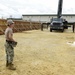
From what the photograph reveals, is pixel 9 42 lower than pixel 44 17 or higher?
lower

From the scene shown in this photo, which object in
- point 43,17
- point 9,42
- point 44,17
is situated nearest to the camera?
point 9,42

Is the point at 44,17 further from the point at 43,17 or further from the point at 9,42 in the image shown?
the point at 9,42

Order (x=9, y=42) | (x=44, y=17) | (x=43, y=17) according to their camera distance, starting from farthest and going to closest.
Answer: (x=43, y=17)
(x=44, y=17)
(x=9, y=42)

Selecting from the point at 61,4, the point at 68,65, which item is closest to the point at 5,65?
the point at 68,65

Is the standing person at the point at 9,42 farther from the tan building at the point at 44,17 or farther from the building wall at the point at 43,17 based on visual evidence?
the building wall at the point at 43,17

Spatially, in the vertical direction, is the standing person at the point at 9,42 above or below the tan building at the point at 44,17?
below

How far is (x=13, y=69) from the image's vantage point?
6.76 metres

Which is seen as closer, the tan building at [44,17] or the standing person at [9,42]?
the standing person at [9,42]

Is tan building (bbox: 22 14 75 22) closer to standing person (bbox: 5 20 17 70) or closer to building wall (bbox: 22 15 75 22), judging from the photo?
building wall (bbox: 22 15 75 22)

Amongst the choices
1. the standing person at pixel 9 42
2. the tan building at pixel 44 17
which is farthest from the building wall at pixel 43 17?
the standing person at pixel 9 42

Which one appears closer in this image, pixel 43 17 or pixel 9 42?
pixel 9 42

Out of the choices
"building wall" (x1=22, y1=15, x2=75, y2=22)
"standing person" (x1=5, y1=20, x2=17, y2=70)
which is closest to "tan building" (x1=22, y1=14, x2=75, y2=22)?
"building wall" (x1=22, y1=15, x2=75, y2=22)

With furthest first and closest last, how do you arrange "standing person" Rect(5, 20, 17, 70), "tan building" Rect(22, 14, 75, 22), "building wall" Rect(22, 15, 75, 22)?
"building wall" Rect(22, 15, 75, 22), "tan building" Rect(22, 14, 75, 22), "standing person" Rect(5, 20, 17, 70)

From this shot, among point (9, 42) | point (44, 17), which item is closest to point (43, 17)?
point (44, 17)
